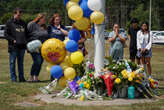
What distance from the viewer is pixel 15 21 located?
10.5m

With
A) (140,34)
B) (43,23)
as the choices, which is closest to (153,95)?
(140,34)

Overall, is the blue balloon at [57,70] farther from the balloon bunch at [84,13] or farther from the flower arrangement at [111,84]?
the balloon bunch at [84,13]

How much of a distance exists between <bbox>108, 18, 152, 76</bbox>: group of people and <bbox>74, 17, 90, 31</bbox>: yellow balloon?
189 cm

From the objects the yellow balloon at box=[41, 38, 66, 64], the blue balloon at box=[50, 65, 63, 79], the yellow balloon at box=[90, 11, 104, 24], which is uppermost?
the yellow balloon at box=[90, 11, 104, 24]

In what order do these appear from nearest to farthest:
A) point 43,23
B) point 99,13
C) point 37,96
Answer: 1. point 99,13
2. point 37,96
3. point 43,23

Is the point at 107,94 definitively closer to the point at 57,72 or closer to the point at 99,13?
the point at 57,72

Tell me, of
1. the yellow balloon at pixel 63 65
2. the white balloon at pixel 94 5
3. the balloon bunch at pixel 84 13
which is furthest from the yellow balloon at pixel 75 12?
the yellow balloon at pixel 63 65

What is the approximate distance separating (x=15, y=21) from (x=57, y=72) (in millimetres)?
3195

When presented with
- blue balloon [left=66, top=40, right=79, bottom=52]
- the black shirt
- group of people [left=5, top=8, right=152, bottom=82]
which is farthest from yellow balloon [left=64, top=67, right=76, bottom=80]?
the black shirt

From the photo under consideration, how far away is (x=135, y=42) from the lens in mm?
11578

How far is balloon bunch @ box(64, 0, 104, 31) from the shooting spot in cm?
764

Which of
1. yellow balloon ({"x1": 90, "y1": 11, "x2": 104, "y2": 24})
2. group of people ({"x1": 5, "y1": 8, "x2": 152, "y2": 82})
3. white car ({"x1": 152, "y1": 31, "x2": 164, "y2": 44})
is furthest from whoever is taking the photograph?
white car ({"x1": 152, "y1": 31, "x2": 164, "y2": 44})

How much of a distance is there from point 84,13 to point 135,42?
3979 millimetres

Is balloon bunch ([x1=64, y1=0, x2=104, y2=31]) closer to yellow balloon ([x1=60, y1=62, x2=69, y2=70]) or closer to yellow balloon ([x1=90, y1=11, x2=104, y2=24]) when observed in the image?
yellow balloon ([x1=90, y1=11, x2=104, y2=24])
